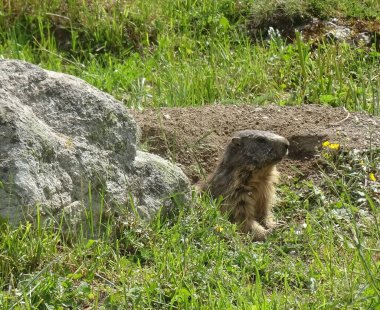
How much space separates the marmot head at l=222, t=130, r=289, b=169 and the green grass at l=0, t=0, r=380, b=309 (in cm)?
31

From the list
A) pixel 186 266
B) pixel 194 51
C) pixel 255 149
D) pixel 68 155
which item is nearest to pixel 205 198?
pixel 255 149

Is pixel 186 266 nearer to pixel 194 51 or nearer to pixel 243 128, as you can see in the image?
pixel 243 128

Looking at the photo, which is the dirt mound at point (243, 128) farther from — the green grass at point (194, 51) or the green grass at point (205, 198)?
the green grass at point (194, 51)

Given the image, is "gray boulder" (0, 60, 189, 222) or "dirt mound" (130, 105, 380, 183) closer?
"gray boulder" (0, 60, 189, 222)

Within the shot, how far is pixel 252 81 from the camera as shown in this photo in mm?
8242

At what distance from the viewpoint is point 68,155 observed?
5.12 meters

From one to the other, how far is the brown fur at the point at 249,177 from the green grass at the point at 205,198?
0.14m

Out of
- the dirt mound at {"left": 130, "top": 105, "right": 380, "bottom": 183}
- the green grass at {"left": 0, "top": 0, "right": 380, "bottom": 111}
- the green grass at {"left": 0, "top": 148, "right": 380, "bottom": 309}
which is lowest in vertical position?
the green grass at {"left": 0, "top": 0, "right": 380, "bottom": 111}

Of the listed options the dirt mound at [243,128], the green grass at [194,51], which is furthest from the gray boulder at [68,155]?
the green grass at [194,51]

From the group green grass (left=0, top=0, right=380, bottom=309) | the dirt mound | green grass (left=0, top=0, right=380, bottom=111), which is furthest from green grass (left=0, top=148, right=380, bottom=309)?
green grass (left=0, top=0, right=380, bottom=111)

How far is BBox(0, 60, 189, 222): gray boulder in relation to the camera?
15.8ft

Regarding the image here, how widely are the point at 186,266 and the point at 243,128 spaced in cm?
257

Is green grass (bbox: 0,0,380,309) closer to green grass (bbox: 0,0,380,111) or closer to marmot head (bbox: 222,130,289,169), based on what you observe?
green grass (bbox: 0,0,380,111)

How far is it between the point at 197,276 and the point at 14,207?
39.1 inches
